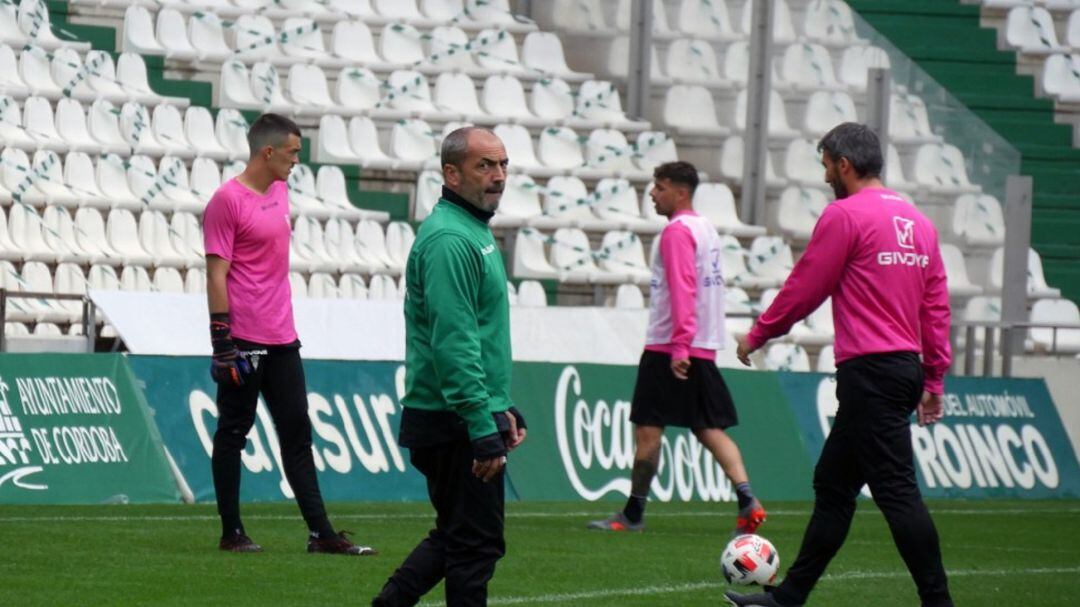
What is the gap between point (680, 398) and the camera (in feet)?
40.3

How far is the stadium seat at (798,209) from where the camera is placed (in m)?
22.2

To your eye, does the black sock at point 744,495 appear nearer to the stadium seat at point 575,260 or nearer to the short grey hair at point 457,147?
the short grey hair at point 457,147

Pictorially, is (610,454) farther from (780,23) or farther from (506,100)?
(780,23)

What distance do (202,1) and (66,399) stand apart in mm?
9510

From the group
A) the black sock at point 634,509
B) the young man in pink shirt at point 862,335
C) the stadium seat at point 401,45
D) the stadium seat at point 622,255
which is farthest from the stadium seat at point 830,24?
the young man in pink shirt at point 862,335

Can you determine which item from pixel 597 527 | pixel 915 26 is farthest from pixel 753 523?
pixel 915 26

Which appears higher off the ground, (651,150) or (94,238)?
(651,150)

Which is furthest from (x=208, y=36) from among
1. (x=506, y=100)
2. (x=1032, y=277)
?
(x=1032, y=277)

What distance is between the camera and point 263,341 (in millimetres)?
10188

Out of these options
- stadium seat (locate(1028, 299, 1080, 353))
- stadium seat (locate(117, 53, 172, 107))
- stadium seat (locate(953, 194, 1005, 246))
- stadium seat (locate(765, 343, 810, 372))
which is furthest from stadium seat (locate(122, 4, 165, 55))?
stadium seat (locate(1028, 299, 1080, 353))

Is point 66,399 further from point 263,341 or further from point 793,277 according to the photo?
point 793,277

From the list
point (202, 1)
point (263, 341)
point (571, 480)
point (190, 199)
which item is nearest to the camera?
point (263, 341)

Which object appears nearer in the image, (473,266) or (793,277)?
(473,266)

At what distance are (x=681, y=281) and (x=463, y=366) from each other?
567 cm
